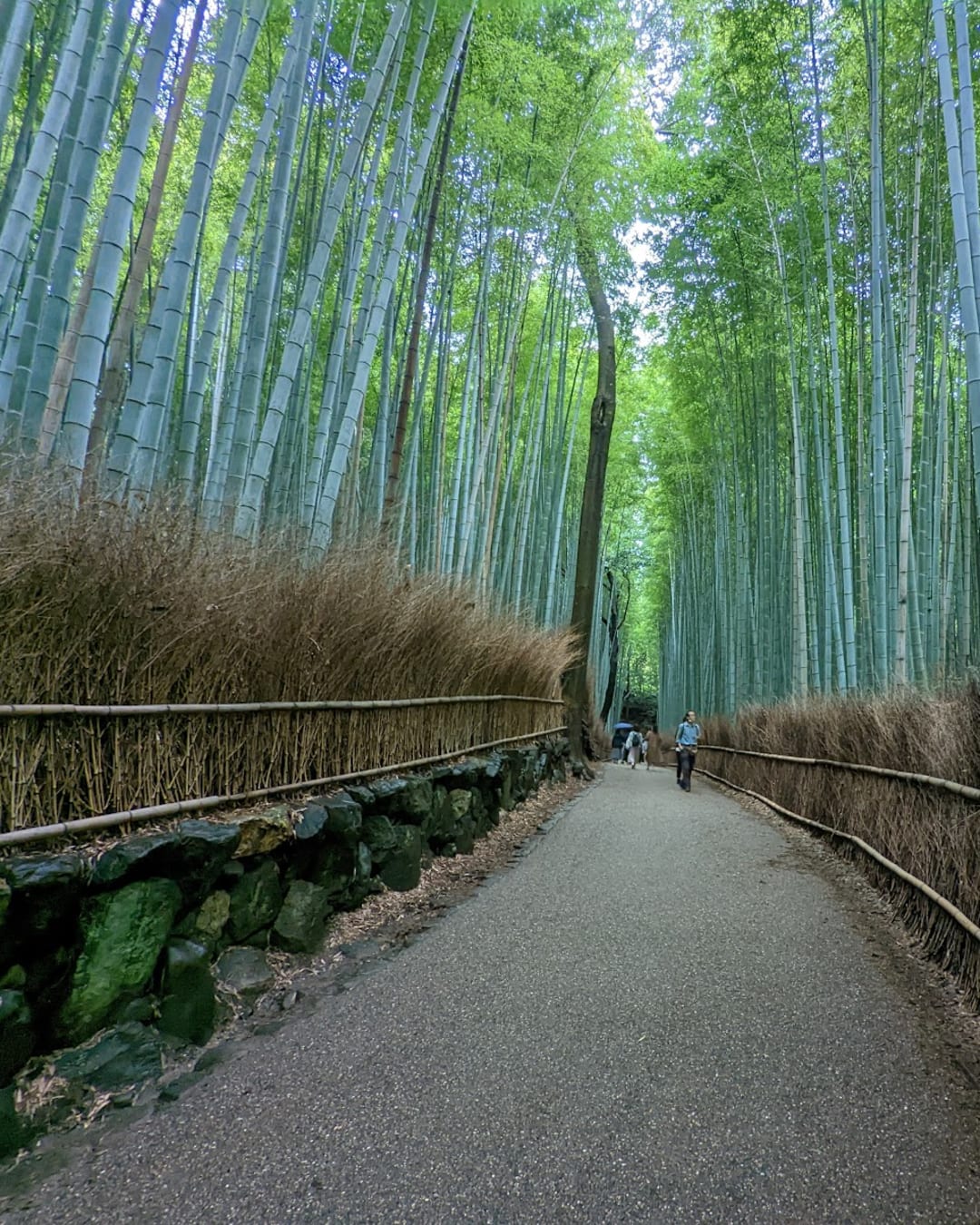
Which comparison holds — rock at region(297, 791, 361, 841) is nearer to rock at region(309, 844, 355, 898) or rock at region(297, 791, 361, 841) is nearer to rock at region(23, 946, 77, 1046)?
rock at region(309, 844, 355, 898)

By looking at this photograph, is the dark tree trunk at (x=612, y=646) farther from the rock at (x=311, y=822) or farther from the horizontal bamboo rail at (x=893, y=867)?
the rock at (x=311, y=822)

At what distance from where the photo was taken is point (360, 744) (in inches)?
112

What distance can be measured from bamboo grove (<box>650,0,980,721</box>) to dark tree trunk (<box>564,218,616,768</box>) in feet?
3.11

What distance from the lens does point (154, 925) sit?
1.59 m

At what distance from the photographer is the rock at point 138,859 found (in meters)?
1.50

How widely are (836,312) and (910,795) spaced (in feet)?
16.1

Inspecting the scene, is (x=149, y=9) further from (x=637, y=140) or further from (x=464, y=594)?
(x=637, y=140)

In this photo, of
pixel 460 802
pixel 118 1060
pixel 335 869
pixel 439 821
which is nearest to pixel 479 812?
pixel 460 802

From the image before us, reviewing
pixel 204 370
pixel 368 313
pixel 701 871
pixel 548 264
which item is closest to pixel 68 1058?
pixel 204 370

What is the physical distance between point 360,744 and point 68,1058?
153 centimetres

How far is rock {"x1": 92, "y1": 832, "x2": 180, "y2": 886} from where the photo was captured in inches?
59.2

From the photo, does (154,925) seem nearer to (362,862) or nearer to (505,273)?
(362,862)

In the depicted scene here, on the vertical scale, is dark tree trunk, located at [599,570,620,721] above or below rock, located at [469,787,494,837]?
above

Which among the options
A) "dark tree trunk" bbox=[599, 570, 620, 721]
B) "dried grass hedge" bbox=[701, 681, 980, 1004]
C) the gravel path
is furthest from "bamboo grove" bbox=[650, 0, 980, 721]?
"dark tree trunk" bbox=[599, 570, 620, 721]
